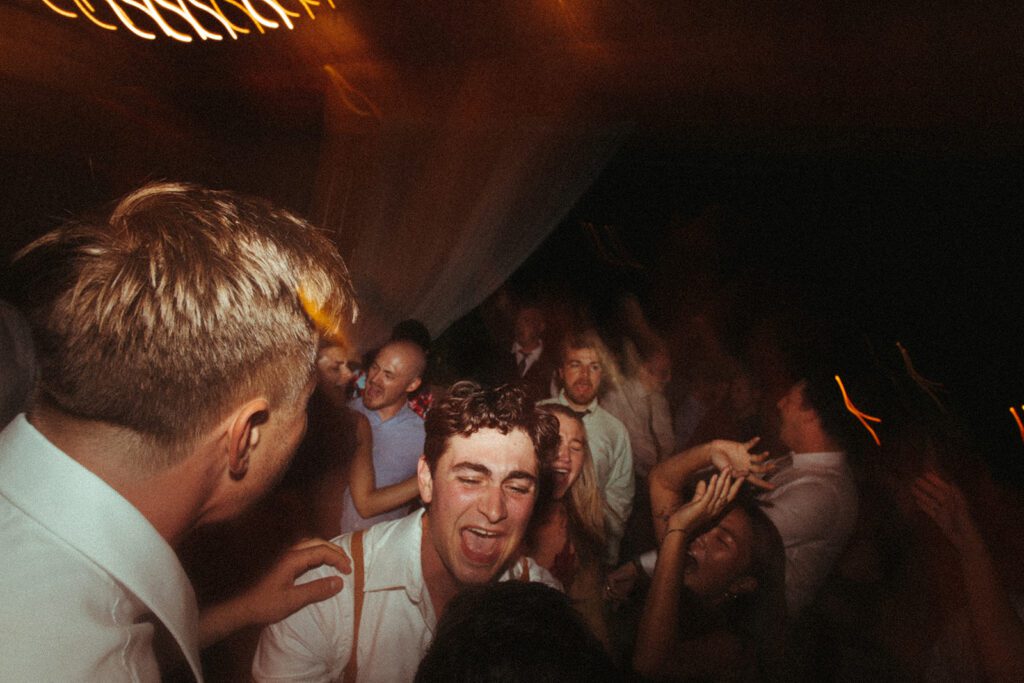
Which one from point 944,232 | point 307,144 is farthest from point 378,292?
point 944,232

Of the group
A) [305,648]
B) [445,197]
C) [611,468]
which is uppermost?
[445,197]

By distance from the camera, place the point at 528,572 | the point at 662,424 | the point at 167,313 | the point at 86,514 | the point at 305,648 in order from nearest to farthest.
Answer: the point at 86,514 → the point at 167,313 → the point at 305,648 → the point at 528,572 → the point at 662,424

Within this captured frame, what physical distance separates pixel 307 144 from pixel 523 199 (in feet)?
2.24

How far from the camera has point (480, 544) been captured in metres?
1.58

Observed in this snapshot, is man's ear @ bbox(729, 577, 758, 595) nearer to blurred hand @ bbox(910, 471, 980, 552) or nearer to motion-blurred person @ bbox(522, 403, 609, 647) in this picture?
motion-blurred person @ bbox(522, 403, 609, 647)

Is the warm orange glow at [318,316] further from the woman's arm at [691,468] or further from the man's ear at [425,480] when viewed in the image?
the woman's arm at [691,468]

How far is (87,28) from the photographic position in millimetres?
2039

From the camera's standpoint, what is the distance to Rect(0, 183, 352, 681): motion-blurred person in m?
0.93

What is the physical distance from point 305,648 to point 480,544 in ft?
1.58

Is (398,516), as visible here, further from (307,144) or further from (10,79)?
(10,79)

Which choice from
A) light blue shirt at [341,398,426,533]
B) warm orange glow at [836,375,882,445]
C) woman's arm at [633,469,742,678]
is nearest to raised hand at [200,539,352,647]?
light blue shirt at [341,398,426,533]

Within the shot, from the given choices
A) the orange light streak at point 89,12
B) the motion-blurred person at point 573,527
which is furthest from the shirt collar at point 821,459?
the orange light streak at point 89,12

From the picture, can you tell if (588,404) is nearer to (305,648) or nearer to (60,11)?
(305,648)

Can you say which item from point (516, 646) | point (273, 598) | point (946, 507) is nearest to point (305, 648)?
point (273, 598)
